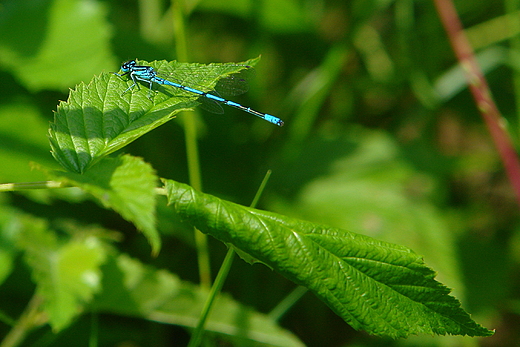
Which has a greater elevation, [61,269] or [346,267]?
[346,267]

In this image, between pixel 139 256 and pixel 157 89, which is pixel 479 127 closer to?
pixel 139 256

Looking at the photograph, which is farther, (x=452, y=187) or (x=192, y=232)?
(x=452, y=187)

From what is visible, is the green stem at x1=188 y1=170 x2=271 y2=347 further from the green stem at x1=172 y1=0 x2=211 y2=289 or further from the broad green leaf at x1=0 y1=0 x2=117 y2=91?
the broad green leaf at x1=0 y1=0 x2=117 y2=91

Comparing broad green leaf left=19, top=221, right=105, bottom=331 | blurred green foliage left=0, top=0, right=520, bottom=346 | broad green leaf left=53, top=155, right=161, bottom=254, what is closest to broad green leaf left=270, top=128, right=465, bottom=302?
blurred green foliage left=0, top=0, right=520, bottom=346

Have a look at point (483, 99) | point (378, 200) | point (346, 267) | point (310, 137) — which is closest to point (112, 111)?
point (346, 267)

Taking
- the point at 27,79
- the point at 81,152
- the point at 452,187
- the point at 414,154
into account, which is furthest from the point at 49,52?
the point at 452,187

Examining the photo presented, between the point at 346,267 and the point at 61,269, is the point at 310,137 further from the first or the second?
the point at 346,267
